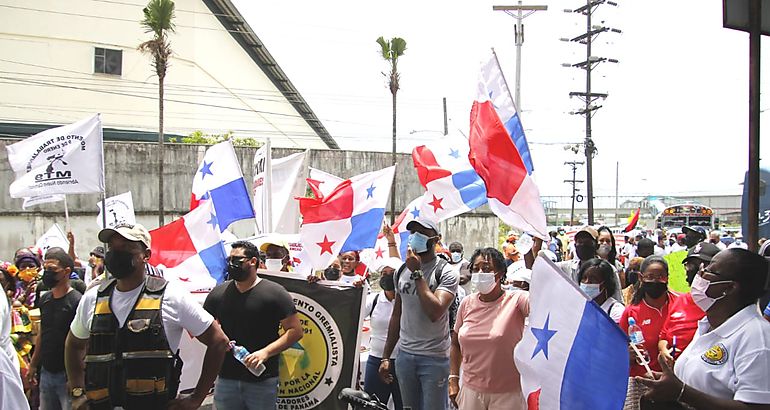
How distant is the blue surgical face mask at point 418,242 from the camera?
5516mm

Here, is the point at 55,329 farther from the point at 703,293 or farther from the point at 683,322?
the point at 703,293

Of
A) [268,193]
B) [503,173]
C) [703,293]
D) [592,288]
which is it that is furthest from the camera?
[268,193]

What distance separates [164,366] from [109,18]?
36.4 meters

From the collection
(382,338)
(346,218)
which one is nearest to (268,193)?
(346,218)

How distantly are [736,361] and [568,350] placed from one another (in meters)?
0.86

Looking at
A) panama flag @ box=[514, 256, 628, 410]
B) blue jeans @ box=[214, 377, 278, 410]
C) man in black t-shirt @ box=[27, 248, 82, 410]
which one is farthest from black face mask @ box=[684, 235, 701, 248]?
man in black t-shirt @ box=[27, 248, 82, 410]

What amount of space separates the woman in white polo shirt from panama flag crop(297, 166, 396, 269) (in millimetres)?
4454

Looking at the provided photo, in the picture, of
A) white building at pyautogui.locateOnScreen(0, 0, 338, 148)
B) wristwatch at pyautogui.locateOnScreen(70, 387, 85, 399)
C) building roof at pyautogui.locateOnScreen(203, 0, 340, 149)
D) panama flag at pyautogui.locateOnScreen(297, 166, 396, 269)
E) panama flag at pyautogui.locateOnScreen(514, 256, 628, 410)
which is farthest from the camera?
building roof at pyautogui.locateOnScreen(203, 0, 340, 149)

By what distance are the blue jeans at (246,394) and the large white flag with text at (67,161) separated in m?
5.97

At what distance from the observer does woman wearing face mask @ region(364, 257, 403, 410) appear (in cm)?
621

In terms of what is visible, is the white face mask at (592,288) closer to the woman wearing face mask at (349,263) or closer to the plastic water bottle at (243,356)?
the plastic water bottle at (243,356)

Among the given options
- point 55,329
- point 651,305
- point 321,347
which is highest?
point 651,305

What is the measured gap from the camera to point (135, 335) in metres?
3.98

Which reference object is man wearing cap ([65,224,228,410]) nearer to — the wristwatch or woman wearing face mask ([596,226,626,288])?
the wristwatch
